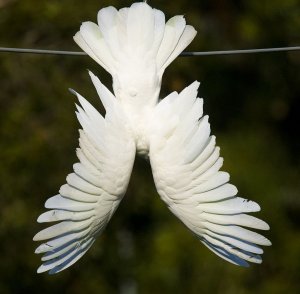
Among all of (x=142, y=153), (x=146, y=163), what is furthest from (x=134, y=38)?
(x=146, y=163)

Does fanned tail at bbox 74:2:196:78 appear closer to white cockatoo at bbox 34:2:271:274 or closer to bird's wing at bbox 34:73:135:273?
white cockatoo at bbox 34:2:271:274

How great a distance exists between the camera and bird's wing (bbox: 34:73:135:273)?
14.6 ft

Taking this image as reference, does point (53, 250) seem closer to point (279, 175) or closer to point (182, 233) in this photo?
point (182, 233)

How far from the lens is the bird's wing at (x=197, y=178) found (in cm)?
451

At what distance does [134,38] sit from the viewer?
473cm

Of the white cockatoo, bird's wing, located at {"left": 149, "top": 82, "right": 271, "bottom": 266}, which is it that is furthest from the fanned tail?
bird's wing, located at {"left": 149, "top": 82, "right": 271, "bottom": 266}

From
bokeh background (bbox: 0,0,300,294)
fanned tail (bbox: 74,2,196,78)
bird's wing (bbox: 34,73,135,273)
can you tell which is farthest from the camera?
bokeh background (bbox: 0,0,300,294)

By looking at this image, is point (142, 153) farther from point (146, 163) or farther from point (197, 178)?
point (146, 163)

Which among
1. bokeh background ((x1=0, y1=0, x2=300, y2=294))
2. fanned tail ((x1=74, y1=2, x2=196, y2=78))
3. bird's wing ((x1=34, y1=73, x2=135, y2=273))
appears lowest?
bird's wing ((x1=34, y1=73, x2=135, y2=273))

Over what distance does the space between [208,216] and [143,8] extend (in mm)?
888

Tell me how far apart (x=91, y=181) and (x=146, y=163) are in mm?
3689

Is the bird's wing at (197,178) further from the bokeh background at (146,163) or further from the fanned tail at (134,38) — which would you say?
the bokeh background at (146,163)

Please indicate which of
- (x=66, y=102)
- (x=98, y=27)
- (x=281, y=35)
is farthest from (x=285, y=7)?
(x=98, y=27)

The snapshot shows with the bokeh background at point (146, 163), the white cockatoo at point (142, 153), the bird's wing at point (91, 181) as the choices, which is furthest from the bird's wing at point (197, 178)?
the bokeh background at point (146, 163)
